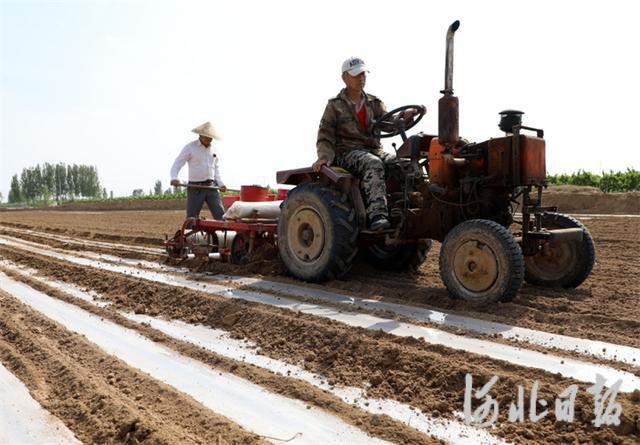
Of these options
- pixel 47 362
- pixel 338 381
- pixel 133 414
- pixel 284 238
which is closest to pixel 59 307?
pixel 47 362

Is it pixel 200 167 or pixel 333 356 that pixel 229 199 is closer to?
pixel 200 167

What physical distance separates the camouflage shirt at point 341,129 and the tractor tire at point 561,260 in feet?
5.91

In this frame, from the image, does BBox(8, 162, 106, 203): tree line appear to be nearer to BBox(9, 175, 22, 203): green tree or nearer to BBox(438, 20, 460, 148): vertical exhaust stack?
BBox(9, 175, 22, 203): green tree

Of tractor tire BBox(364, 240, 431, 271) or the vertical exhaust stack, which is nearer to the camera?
the vertical exhaust stack

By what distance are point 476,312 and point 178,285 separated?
8.60ft

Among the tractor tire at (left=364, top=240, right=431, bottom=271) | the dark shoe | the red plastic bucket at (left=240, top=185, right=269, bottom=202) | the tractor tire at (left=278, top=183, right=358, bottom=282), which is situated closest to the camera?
the dark shoe

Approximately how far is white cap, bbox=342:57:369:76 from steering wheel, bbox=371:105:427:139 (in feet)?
1.56

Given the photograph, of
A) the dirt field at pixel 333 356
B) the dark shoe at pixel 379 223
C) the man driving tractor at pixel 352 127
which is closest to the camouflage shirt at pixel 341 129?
the man driving tractor at pixel 352 127

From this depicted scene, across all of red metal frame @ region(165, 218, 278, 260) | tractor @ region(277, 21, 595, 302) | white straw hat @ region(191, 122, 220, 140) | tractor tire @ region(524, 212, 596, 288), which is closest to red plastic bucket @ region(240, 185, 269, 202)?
red metal frame @ region(165, 218, 278, 260)

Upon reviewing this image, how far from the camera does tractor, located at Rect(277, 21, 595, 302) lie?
3994mm

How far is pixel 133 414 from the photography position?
2.30 m

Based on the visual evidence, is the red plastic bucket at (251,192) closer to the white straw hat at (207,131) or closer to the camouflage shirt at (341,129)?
the white straw hat at (207,131)

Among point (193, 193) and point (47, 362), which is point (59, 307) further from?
point (193, 193)

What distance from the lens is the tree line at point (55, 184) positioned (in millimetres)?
89312
